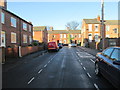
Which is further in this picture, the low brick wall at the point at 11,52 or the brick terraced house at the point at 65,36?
the brick terraced house at the point at 65,36

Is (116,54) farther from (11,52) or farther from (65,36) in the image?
(65,36)

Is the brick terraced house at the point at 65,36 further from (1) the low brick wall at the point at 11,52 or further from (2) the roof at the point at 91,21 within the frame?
(1) the low brick wall at the point at 11,52

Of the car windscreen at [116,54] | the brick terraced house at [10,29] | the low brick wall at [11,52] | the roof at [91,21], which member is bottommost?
the low brick wall at [11,52]

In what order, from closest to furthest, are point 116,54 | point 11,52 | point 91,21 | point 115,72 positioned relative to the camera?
1. point 115,72
2. point 116,54
3. point 11,52
4. point 91,21

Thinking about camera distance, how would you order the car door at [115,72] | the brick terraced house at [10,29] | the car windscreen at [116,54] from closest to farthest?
the car door at [115,72]
the car windscreen at [116,54]
the brick terraced house at [10,29]

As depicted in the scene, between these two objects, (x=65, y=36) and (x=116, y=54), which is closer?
(x=116, y=54)

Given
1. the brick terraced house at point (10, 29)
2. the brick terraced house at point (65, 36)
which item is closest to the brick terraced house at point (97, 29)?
the brick terraced house at point (65, 36)

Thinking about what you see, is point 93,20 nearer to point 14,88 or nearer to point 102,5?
point 102,5

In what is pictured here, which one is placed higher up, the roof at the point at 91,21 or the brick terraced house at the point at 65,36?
the roof at the point at 91,21

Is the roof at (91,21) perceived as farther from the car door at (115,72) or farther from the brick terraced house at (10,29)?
the car door at (115,72)

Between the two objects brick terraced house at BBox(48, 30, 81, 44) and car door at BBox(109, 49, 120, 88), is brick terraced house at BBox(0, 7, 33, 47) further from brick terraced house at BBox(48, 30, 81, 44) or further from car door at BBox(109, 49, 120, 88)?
brick terraced house at BBox(48, 30, 81, 44)

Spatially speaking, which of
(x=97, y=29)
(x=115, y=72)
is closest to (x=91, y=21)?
(x=97, y=29)

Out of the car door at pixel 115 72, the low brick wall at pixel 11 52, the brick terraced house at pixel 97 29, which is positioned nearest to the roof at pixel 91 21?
the brick terraced house at pixel 97 29

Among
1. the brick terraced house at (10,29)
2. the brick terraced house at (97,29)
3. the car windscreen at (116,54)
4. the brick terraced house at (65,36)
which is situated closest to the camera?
the car windscreen at (116,54)
